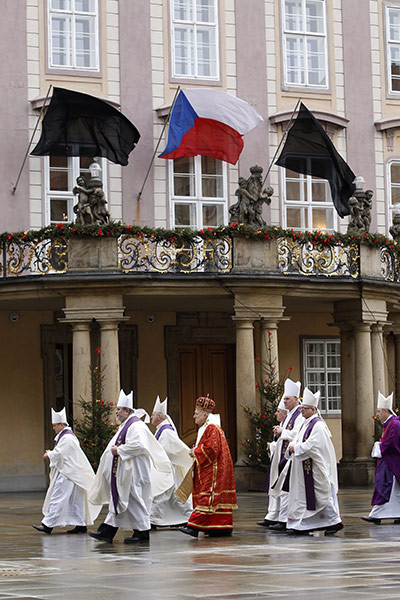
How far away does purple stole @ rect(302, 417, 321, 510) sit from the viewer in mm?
15406

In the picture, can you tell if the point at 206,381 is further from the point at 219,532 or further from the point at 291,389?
the point at 219,532

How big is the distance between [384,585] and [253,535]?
227 inches

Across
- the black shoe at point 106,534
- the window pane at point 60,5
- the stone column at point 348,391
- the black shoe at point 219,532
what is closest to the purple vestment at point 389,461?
the black shoe at point 219,532

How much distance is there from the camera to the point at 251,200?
79.5ft

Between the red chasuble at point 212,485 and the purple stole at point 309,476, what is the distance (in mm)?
923

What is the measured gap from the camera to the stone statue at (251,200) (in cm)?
2419

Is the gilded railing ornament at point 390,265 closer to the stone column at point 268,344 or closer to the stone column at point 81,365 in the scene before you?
the stone column at point 268,344

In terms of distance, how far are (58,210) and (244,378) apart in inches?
201

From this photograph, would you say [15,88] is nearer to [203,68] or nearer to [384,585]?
[203,68]

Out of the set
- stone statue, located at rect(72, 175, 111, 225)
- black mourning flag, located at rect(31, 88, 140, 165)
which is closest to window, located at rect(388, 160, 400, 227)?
black mourning flag, located at rect(31, 88, 140, 165)

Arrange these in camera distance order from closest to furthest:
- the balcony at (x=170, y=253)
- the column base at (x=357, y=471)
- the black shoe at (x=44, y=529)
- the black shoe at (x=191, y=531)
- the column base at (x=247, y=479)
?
the black shoe at (x=191, y=531)
the black shoe at (x=44, y=529)
the balcony at (x=170, y=253)
the column base at (x=247, y=479)
the column base at (x=357, y=471)

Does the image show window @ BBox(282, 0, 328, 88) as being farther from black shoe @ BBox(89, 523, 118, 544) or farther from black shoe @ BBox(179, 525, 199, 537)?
black shoe @ BBox(89, 523, 118, 544)

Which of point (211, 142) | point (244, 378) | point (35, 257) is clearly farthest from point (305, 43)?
point (35, 257)

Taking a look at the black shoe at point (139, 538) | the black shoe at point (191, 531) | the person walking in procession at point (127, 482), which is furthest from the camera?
the black shoe at point (191, 531)
